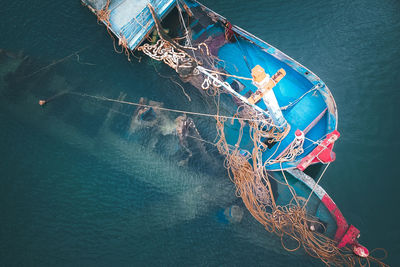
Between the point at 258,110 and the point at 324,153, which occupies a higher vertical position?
the point at 258,110

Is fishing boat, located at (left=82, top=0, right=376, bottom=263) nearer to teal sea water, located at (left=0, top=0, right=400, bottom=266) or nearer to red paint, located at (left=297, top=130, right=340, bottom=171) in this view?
→ red paint, located at (left=297, top=130, right=340, bottom=171)

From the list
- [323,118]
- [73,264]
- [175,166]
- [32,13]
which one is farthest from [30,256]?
[323,118]

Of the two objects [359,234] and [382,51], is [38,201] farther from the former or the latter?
[382,51]

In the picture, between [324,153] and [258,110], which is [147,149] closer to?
[258,110]

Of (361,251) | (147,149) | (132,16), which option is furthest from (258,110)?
(132,16)

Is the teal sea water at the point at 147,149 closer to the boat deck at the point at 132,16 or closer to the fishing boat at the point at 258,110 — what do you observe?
the fishing boat at the point at 258,110

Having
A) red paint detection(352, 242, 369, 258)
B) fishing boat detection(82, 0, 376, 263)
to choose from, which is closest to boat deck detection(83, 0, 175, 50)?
fishing boat detection(82, 0, 376, 263)
